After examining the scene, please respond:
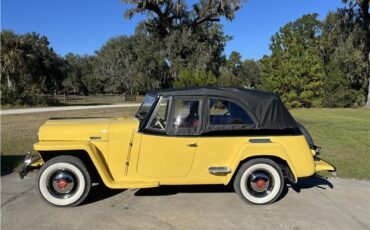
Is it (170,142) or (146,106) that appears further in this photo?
(146,106)

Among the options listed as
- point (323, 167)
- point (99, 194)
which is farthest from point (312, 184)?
point (99, 194)

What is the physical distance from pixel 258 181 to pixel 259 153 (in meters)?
0.42

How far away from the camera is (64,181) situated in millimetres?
4957

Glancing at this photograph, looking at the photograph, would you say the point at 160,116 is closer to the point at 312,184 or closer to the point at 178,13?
the point at 312,184

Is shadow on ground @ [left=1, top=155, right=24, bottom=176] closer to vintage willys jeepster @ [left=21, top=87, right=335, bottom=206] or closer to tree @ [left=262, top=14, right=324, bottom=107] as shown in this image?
vintage willys jeepster @ [left=21, top=87, right=335, bottom=206]

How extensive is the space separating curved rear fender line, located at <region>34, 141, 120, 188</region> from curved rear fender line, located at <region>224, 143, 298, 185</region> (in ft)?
5.34

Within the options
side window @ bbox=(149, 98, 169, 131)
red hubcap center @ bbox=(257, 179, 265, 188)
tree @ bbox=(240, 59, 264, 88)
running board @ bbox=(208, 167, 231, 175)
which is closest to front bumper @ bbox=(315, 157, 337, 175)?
red hubcap center @ bbox=(257, 179, 265, 188)

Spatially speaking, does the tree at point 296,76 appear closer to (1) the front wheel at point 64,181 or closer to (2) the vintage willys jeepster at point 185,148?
(2) the vintage willys jeepster at point 185,148

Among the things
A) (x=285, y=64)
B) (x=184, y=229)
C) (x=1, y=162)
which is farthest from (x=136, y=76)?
(x=184, y=229)

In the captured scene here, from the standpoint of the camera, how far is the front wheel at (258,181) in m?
5.14

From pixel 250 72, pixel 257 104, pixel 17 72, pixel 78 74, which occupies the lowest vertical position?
pixel 257 104

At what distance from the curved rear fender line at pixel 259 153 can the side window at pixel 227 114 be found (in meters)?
0.36

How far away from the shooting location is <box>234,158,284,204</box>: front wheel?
16.9 feet

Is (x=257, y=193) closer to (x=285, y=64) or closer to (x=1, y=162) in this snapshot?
(x=1, y=162)
